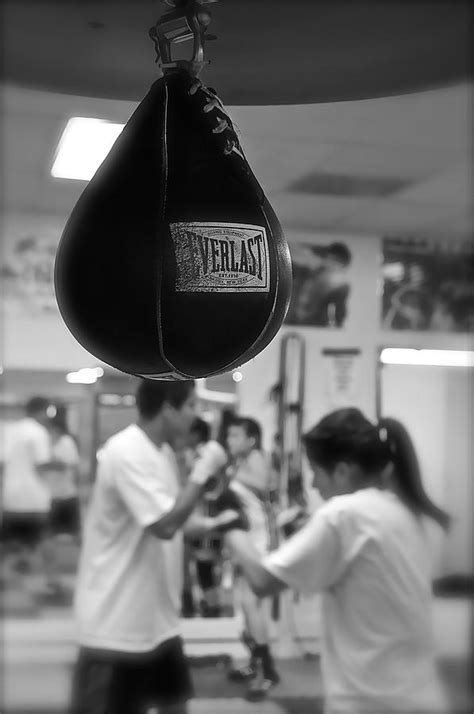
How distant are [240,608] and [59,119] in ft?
6.48

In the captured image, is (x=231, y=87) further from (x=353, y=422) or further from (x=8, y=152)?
(x=8, y=152)

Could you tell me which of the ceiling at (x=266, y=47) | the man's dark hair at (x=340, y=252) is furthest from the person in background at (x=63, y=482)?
the ceiling at (x=266, y=47)

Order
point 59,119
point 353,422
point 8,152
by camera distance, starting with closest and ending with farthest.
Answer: point 353,422 → point 59,119 → point 8,152

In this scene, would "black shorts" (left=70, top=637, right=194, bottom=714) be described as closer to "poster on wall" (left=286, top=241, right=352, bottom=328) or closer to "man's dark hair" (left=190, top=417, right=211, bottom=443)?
"man's dark hair" (left=190, top=417, right=211, bottom=443)

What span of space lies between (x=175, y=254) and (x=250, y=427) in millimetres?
2749

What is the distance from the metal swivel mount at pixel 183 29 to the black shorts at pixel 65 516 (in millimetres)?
3065

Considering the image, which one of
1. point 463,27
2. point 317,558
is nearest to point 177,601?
point 317,558

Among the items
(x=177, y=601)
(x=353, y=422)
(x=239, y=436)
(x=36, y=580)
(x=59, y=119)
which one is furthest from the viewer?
(x=36, y=580)

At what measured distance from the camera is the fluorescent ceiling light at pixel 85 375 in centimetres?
381

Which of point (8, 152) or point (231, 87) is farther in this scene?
point (8, 152)

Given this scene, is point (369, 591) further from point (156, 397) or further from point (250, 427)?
point (250, 427)

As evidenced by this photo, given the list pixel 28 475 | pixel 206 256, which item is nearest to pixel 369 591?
pixel 206 256

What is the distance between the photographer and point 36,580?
13.6 ft

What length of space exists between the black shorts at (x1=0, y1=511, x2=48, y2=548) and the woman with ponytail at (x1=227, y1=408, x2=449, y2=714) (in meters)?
2.45
